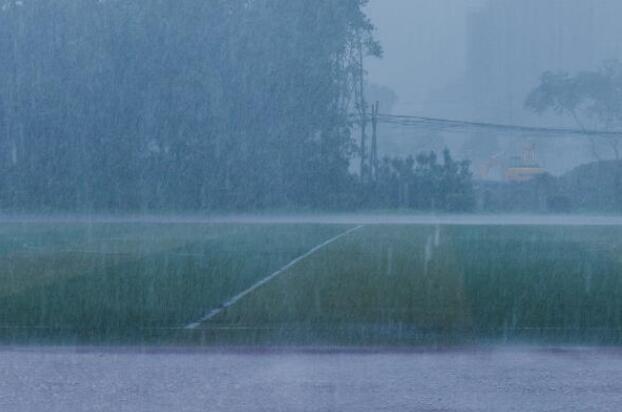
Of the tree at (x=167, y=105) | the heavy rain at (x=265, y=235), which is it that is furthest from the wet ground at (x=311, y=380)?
the tree at (x=167, y=105)

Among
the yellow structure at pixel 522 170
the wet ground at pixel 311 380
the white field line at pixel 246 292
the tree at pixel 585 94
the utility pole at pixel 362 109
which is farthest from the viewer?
the tree at pixel 585 94

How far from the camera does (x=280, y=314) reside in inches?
565

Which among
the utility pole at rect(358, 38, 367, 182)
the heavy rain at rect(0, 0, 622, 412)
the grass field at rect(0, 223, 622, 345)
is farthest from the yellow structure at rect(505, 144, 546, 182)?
the grass field at rect(0, 223, 622, 345)

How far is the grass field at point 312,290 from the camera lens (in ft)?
42.0

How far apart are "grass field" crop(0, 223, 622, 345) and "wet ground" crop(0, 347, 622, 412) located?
1.08 m

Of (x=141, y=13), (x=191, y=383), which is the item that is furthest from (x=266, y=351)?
(x=141, y=13)

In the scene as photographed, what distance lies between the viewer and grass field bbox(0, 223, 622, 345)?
12812mm

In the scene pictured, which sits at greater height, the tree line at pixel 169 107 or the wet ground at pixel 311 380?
the tree line at pixel 169 107

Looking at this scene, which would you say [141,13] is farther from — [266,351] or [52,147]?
[266,351]

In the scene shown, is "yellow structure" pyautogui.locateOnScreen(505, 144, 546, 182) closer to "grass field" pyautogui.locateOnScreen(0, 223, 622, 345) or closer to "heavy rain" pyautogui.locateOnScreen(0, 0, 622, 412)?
"heavy rain" pyautogui.locateOnScreen(0, 0, 622, 412)

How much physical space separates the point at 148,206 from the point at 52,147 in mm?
5901

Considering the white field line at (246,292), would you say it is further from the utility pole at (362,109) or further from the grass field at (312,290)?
the utility pole at (362,109)

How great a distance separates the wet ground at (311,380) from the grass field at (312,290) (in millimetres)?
1078

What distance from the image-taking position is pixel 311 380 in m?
9.59
